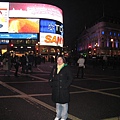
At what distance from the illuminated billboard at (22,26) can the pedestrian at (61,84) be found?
78028 millimetres

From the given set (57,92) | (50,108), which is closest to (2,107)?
(50,108)

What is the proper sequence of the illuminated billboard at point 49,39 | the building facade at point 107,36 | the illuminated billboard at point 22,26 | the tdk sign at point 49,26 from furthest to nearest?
1. the building facade at point 107,36
2. the tdk sign at point 49,26
3. the illuminated billboard at point 49,39
4. the illuminated billboard at point 22,26

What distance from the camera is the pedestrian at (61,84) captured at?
5.14 meters

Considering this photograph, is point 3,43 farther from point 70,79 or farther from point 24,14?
point 70,79

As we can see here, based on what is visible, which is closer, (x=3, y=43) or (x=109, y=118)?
(x=109, y=118)

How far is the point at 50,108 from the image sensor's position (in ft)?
23.4

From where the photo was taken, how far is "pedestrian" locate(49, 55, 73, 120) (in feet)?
16.9

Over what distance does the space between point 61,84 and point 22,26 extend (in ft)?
258

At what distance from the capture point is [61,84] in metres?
5.14

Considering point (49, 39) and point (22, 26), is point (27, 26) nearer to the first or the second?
point (22, 26)

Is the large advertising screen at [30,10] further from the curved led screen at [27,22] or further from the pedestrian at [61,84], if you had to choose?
the pedestrian at [61,84]

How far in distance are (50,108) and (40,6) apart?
8070 cm

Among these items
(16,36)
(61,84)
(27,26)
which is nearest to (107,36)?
(27,26)

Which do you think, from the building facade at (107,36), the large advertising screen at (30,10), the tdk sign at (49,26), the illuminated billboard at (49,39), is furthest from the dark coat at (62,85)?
the building facade at (107,36)
